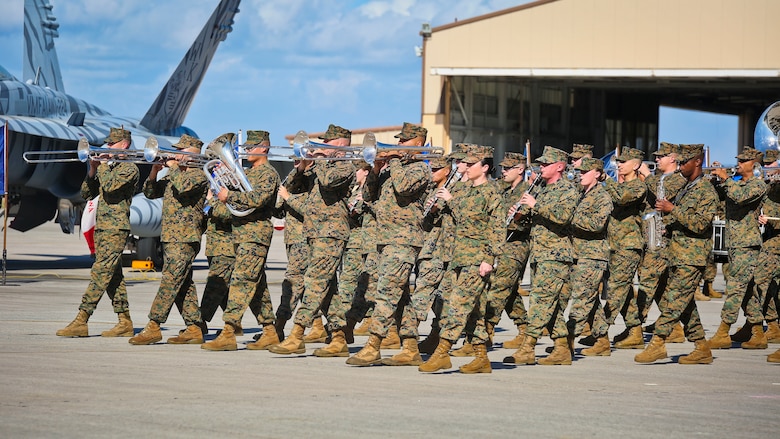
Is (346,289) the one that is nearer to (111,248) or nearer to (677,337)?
(111,248)

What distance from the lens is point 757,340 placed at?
464 inches

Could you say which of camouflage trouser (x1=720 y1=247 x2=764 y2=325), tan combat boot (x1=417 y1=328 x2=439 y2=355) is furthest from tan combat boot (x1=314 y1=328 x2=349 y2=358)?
camouflage trouser (x1=720 y1=247 x2=764 y2=325)

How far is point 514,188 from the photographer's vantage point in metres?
12.1

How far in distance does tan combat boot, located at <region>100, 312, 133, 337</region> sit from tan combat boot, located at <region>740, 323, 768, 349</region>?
6.09 m

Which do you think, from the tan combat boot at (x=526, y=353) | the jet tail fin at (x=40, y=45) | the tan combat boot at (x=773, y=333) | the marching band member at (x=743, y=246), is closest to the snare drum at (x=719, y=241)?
the tan combat boot at (x=773, y=333)

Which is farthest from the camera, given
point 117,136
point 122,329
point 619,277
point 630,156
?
point 117,136

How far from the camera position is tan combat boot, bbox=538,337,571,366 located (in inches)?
394

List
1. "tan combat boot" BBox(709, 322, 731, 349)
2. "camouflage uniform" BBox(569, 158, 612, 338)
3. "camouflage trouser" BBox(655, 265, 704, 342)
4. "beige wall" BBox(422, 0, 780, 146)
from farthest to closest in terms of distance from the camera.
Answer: "beige wall" BBox(422, 0, 780, 146), "tan combat boot" BBox(709, 322, 731, 349), "camouflage trouser" BBox(655, 265, 704, 342), "camouflage uniform" BBox(569, 158, 612, 338)

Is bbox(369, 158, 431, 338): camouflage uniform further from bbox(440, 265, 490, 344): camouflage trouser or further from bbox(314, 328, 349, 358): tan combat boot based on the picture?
bbox(314, 328, 349, 358): tan combat boot

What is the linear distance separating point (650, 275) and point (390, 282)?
10.9ft

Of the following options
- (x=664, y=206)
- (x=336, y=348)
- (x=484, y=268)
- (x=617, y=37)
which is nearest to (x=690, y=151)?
(x=664, y=206)

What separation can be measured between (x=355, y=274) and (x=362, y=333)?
1.82 m

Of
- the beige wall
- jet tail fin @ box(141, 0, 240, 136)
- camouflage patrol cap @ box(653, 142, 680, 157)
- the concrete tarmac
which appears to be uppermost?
the beige wall

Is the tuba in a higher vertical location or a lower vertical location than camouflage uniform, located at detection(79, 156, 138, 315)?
higher
